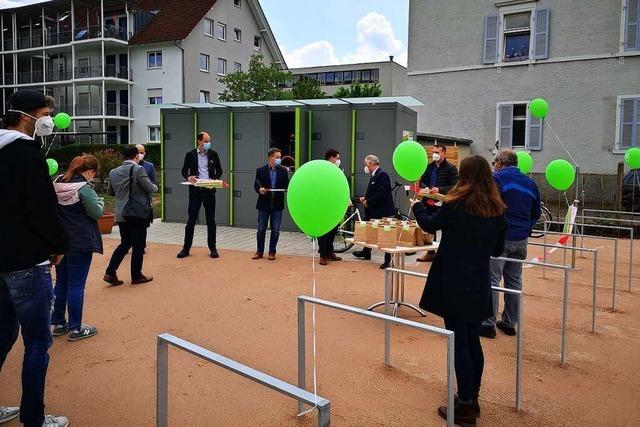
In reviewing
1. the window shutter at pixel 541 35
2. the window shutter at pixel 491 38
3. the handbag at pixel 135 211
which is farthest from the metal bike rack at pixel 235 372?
the window shutter at pixel 491 38

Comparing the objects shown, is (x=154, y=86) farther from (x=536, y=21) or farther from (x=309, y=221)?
(x=309, y=221)

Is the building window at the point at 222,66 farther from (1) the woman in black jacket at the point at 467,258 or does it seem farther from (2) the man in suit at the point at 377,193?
(1) the woman in black jacket at the point at 467,258

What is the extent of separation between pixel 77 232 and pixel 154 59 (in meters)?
32.1

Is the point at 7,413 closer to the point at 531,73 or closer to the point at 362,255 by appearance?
the point at 362,255

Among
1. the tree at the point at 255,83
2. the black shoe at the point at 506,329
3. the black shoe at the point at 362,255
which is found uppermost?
the tree at the point at 255,83

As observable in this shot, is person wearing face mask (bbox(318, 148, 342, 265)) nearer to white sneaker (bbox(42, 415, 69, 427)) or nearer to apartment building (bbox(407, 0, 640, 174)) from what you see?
white sneaker (bbox(42, 415, 69, 427))

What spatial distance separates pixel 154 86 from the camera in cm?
3381

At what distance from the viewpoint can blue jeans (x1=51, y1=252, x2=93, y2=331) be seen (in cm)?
475

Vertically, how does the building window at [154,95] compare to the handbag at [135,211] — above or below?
above

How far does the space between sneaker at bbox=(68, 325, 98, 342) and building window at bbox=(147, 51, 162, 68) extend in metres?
31.7

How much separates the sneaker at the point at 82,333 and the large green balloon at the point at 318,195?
8.34 ft

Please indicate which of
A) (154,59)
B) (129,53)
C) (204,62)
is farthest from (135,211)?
(129,53)

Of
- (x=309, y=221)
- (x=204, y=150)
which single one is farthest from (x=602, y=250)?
(x=309, y=221)

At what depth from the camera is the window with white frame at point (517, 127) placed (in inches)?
790
